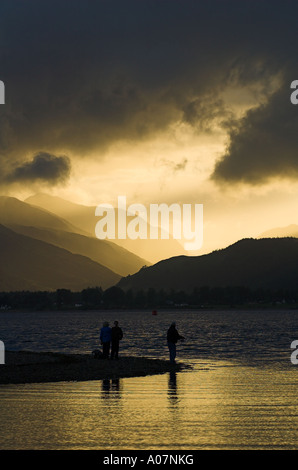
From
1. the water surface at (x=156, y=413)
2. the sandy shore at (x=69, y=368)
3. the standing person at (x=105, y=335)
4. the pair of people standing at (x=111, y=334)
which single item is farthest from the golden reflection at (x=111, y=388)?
the standing person at (x=105, y=335)

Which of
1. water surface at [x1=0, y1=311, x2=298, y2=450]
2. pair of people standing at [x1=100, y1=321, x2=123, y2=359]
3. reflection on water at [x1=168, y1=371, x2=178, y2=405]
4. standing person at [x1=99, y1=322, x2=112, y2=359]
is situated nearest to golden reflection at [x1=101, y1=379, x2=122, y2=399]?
water surface at [x1=0, y1=311, x2=298, y2=450]

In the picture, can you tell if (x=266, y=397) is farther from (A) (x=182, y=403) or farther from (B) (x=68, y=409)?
(B) (x=68, y=409)

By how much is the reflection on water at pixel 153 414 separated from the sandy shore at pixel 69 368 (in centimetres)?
244

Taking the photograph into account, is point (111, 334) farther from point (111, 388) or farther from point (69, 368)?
point (111, 388)

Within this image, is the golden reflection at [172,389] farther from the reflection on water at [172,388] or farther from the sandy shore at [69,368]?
the sandy shore at [69,368]

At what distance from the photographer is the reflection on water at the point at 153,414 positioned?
54.5 feet

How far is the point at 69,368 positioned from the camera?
123 ft

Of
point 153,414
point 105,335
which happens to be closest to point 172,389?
point 153,414

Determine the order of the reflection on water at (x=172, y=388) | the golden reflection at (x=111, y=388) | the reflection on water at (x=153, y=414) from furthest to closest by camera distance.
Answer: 1. the golden reflection at (x=111, y=388)
2. the reflection on water at (x=172, y=388)
3. the reflection on water at (x=153, y=414)

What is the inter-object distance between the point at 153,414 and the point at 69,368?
1711 centimetres

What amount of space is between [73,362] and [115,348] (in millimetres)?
3048

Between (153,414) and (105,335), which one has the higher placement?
(105,335)

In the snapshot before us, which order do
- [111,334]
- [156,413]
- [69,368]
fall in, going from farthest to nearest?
[111,334] < [69,368] < [156,413]

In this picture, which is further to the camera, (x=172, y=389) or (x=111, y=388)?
(x=111, y=388)
